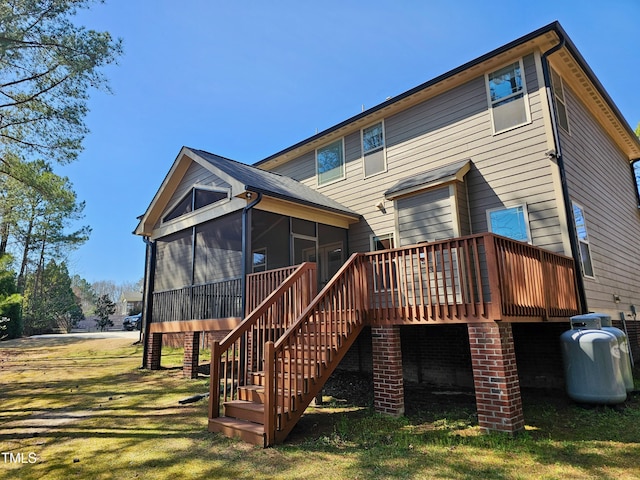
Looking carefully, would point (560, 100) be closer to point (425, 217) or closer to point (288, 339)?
point (425, 217)

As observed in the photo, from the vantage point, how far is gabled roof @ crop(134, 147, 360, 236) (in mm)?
8885

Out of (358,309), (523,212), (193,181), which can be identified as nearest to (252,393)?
(358,309)

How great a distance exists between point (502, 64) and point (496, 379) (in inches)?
276

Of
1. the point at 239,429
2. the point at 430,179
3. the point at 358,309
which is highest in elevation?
the point at 430,179

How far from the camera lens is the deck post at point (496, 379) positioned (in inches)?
191

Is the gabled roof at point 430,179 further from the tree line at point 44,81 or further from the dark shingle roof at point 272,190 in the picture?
the tree line at point 44,81

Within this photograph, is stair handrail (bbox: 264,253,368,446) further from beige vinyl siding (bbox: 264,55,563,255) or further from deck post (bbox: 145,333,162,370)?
deck post (bbox: 145,333,162,370)

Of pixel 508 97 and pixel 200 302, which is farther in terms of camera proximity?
pixel 200 302

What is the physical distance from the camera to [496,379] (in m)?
4.93

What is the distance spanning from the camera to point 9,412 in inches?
268

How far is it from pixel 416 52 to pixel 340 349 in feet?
35.5

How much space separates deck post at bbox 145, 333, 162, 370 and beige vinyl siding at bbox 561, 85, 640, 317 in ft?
35.6

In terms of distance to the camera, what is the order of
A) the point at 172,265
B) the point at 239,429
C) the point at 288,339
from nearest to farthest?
the point at 239,429 < the point at 288,339 < the point at 172,265

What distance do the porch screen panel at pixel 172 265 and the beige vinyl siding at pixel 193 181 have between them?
1225 millimetres
